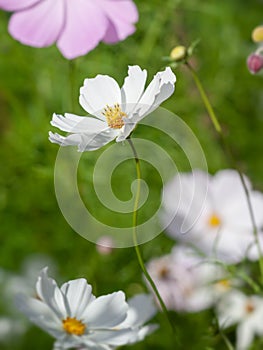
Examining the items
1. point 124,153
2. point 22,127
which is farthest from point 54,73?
point 124,153

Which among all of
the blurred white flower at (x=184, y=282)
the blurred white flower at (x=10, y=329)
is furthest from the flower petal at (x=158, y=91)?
the blurred white flower at (x=10, y=329)

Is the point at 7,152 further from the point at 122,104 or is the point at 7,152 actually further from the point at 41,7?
the point at 122,104

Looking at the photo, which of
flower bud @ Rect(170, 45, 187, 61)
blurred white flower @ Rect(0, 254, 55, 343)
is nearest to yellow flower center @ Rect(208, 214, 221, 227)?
blurred white flower @ Rect(0, 254, 55, 343)

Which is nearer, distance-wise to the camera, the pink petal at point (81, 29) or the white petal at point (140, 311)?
the white petal at point (140, 311)

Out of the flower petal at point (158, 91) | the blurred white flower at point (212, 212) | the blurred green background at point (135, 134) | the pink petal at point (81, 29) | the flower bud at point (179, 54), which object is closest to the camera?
the flower petal at point (158, 91)

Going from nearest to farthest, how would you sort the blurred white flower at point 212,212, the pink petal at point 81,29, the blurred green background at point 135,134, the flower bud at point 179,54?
the flower bud at point 179,54 < the pink petal at point 81,29 < the blurred white flower at point 212,212 < the blurred green background at point 135,134

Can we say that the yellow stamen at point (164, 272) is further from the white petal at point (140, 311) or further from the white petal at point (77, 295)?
the white petal at point (77, 295)

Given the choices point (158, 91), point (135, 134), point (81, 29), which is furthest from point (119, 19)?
point (158, 91)
